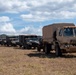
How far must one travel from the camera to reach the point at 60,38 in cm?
2367

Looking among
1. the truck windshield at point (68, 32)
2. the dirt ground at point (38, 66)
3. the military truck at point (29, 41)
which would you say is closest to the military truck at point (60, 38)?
the truck windshield at point (68, 32)

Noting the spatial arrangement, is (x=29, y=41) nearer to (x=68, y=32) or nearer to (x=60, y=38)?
(x=60, y=38)

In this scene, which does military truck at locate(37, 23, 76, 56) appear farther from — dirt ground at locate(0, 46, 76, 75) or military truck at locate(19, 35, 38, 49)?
military truck at locate(19, 35, 38, 49)

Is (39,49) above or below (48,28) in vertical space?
below

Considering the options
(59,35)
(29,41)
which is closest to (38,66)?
(59,35)

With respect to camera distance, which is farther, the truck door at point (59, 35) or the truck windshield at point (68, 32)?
the truck door at point (59, 35)

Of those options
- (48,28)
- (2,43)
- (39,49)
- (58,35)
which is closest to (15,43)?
(2,43)

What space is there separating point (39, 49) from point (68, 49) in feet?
32.0

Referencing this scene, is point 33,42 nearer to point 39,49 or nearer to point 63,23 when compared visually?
point 39,49

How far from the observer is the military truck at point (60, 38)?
2272 centimetres

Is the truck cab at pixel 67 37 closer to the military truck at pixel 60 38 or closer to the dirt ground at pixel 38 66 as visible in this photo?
the military truck at pixel 60 38

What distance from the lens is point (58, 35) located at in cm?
2420

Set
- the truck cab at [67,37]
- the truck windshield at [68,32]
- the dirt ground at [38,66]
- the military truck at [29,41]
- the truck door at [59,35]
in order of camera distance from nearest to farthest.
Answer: the dirt ground at [38,66] → the truck cab at [67,37] → the truck windshield at [68,32] → the truck door at [59,35] → the military truck at [29,41]

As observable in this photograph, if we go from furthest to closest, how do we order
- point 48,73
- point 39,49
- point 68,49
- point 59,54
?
point 39,49, point 59,54, point 68,49, point 48,73
